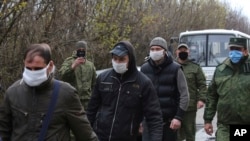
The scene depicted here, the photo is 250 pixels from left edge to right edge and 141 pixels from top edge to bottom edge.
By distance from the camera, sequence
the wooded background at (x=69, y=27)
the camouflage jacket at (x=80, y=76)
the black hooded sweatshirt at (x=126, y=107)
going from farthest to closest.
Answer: the wooded background at (x=69, y=27) → the camouflage jacket at (x=80, y=76) → the black hooded sweatshirt at (x=126, y=107)

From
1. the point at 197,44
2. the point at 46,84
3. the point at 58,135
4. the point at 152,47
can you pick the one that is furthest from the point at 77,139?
the point at 197,44

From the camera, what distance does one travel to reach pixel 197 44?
2027cm

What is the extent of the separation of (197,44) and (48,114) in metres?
16.9

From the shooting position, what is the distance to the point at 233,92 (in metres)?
5.88

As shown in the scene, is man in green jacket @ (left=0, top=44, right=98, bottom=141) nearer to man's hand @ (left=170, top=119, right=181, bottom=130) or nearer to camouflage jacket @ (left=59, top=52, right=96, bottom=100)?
man's hand @ (left=170, top=119, right=181, bottom=130)

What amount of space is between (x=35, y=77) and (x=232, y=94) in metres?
2.90

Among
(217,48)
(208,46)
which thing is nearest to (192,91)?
(217,48)

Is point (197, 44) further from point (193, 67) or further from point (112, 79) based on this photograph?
point (112, 79)

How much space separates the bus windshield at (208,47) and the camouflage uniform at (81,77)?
36.4 feet

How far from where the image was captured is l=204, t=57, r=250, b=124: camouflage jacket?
19.2ft

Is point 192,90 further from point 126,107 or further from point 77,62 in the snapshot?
point 126,107

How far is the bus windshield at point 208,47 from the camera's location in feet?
63.4

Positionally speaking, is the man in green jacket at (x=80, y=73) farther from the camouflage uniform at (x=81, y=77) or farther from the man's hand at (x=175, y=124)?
the man's hand at (x=175, y=124)

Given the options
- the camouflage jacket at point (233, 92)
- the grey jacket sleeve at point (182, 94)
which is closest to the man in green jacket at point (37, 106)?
the camouflage jacket at point (233, 92)
